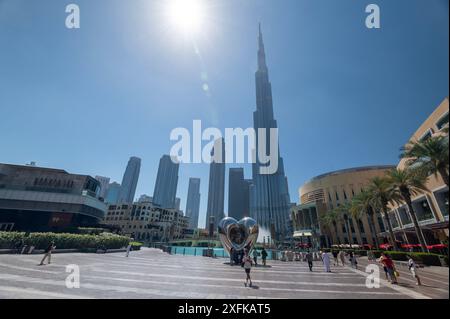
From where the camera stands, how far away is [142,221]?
94188mm

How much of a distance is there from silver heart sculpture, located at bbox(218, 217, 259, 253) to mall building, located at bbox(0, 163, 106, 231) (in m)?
42.7

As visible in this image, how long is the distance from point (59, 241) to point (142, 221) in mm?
75179

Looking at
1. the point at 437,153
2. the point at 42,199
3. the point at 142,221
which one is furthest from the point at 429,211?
the point at 142,221

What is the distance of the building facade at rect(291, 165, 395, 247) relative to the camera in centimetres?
6013

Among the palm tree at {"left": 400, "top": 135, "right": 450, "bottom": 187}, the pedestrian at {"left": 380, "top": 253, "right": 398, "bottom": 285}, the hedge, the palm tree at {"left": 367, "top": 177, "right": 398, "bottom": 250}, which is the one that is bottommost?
the pedestrian at {"left": 380, "top": 253, "right": 398, "bottom": 285}

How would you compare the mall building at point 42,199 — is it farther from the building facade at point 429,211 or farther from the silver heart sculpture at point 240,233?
the building facade at point 429,211

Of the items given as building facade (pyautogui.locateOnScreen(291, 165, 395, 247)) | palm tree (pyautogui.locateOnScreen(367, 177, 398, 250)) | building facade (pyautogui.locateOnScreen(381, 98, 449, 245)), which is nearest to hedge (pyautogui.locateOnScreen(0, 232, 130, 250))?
palm tree (pyautogui.locateOnScreen(367, 177, 398, 250))

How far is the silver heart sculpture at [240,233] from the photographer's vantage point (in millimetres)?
18094

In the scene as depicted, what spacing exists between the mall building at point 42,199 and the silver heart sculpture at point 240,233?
1682 inches

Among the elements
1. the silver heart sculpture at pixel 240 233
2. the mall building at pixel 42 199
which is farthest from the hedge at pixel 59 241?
the silver heart sculpture at pixel 240 233

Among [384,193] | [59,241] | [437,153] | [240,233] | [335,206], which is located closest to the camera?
[437,153]

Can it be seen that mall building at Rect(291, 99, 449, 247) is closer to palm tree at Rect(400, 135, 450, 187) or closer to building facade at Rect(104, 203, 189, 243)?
palm tree at Rect(400, 135, 450, 187)

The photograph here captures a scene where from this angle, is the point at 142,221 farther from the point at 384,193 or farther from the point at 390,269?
the point at 390,269
